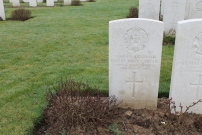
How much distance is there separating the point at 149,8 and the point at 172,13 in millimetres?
795

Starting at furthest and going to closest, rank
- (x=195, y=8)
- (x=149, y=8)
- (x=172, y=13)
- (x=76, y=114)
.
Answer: (x=195, y=8)
(x=149, y=8)
(x=172, y=13)
(x=76, y=114)

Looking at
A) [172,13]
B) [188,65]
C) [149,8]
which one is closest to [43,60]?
[188,65]

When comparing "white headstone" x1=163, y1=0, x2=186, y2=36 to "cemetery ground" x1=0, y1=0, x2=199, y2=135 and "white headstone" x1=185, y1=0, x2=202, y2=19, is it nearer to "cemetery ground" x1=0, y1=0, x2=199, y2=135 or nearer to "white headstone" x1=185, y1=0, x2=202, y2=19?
"white headstone" x1=185, y1=0, x2=202, y2=19

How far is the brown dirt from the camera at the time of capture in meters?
3.49

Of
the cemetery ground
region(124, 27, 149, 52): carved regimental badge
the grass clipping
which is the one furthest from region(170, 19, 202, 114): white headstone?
the grass clipping

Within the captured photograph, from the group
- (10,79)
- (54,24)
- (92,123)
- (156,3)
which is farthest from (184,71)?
(54,24)

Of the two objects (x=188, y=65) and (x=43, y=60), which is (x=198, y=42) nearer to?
(x=188, y=65)

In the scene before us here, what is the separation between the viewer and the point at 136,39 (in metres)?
3.62

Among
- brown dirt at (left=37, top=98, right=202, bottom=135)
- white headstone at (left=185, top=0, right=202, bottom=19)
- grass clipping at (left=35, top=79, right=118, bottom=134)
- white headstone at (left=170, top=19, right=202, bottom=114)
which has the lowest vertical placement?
brown dirt at (left=37, top=98, right=202, bottom=135)

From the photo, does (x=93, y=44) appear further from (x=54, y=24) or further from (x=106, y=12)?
(x=106, y=12)

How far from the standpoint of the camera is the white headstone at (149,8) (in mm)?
8438

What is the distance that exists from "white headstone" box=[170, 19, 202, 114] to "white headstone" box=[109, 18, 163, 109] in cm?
26

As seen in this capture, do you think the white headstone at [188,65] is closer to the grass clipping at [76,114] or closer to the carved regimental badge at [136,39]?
the carved regimental badge at [136,39]

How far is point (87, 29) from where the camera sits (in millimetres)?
9055
